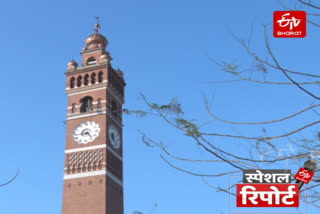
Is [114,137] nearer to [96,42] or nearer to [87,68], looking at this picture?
[87,68]

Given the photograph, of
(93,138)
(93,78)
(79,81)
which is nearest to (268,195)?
(93,138)

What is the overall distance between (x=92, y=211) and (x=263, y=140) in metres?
32.4

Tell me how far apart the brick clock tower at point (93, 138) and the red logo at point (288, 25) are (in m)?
31.6

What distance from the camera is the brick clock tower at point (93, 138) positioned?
37.2 metres

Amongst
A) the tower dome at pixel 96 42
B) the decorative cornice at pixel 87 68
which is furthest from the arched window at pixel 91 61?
the tower dome at pixel 96 42

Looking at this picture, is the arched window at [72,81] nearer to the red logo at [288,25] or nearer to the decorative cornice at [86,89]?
the decorative cornice at [86,89]

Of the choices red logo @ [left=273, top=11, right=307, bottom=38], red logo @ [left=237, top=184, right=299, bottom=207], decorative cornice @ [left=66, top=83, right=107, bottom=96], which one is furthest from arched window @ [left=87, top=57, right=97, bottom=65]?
red logo @ [left=237, top=184, right=299, bottom=207]

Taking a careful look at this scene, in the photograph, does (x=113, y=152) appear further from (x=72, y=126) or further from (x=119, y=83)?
(x=119, y=83)

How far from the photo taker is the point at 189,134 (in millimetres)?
5203

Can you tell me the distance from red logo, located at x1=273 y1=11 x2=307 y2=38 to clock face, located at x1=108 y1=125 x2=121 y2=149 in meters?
33.8

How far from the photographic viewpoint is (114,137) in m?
40.2

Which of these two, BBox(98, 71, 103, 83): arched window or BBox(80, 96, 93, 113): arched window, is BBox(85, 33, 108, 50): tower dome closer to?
BBox(98, 71, 103, 83): arched window

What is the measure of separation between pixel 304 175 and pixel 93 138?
34071 mm

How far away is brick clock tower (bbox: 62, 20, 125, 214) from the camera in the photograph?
37.2 metres
